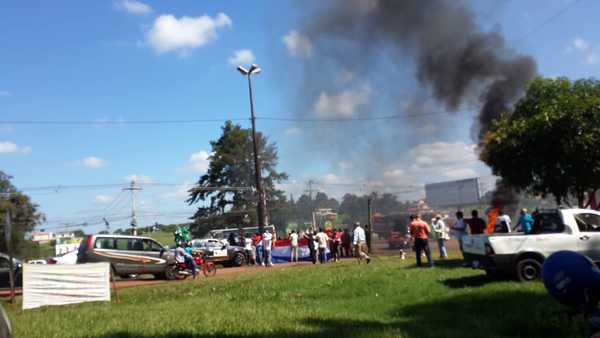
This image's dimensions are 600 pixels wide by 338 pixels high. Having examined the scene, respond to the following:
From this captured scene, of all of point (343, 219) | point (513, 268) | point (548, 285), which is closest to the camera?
point (548, 285)

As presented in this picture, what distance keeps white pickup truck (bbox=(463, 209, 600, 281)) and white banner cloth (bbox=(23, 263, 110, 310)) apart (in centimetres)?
894

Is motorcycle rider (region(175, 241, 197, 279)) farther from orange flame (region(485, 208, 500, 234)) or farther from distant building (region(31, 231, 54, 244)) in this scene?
distant building (region(31, 231, 54, 244))

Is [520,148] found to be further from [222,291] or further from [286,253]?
[286,253]

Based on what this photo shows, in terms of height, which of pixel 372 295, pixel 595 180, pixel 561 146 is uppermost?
pixel 561 146

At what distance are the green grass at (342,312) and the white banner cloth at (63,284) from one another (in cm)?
61

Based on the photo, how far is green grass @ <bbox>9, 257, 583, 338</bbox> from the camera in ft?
22.9

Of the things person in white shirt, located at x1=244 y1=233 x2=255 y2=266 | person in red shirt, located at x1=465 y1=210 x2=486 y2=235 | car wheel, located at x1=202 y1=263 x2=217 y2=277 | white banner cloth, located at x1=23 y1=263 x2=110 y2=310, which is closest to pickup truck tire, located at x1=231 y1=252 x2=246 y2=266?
person in white shirt, located at x1=244 y1=233 x2=255 y2=266

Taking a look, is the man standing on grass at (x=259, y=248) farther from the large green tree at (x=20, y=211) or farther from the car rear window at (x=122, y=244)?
the large green tree at (x=20, y=211)

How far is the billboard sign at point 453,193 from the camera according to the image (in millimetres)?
43281

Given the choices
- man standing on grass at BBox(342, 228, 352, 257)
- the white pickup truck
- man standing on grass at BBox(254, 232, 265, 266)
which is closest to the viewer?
the white pickup truck

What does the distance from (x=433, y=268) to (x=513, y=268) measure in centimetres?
334

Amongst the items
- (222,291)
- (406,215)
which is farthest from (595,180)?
(406,215)

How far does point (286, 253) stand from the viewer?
26672 mm

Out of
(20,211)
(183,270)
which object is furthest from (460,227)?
(20,211)
